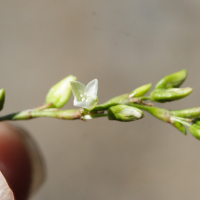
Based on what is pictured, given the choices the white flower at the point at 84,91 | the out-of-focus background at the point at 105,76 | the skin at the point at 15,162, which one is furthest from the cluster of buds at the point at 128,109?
the out-of-focus background at the point at 105,76

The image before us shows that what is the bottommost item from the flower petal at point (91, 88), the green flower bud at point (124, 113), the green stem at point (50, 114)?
the green stem at point (50, 114)

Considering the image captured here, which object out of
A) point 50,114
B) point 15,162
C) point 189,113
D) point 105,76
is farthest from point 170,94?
point 105,76

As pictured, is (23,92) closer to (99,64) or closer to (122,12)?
(99,64)

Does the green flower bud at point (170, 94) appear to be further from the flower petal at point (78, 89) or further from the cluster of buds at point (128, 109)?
the flower petal at point (78, 89)

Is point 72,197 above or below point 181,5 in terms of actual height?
below

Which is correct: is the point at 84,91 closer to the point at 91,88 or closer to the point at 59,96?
the point at 91,88

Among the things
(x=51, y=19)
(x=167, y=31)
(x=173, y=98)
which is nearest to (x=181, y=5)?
(x=167, y=31)
